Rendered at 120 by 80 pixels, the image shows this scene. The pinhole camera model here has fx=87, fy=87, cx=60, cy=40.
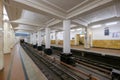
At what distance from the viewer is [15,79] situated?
3.55m

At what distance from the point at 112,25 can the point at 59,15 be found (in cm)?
911

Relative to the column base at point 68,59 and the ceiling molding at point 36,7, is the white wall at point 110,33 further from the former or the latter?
the ceiling molding at point 36,7

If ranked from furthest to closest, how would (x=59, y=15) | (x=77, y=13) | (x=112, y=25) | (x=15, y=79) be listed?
(x=112, y=25)
(x=59, y=15)
(x=77, y=13)
(x=15, y=79)

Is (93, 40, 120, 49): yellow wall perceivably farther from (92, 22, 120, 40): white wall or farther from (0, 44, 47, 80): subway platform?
(0, 44, 47, 80): subway platform

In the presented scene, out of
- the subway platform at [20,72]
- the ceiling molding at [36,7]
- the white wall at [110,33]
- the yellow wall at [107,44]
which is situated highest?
the ceiling molding at [36,7]

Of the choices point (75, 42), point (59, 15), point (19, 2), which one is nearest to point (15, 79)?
point (19, 2)

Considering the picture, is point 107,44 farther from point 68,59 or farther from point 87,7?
point 87,7

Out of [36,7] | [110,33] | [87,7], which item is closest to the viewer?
[36,7]

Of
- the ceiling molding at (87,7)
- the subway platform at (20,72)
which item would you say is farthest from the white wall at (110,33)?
the subway platform at (20,72)

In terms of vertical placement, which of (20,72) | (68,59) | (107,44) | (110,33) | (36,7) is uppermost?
(36,7)

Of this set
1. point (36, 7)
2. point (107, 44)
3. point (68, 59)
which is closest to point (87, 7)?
point (36, 7)

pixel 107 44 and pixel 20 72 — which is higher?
pixel 107 44

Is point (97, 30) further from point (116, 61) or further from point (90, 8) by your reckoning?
point (90, 8)

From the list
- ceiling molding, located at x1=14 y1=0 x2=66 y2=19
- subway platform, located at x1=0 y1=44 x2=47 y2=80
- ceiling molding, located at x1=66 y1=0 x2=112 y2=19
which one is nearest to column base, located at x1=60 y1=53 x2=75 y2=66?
subway platform, located at x1=0 y1=44 x2=47 y2=80
